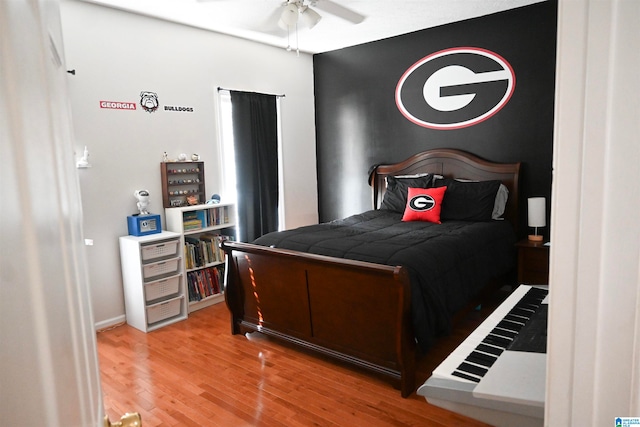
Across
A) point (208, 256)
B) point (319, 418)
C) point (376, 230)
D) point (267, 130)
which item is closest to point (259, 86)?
point (267, 130)

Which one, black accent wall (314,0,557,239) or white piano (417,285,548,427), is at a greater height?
black accent wall (314,0,557,239)

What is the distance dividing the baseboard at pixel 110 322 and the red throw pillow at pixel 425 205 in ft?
8.88

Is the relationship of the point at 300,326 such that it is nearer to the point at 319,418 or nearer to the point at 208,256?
the point at 319,418

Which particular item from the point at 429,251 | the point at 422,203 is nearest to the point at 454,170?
the point at 422,203

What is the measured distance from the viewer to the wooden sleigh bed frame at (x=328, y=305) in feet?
7.98

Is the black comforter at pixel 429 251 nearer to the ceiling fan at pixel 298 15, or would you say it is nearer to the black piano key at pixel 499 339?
the black piano key at pixel 499 339

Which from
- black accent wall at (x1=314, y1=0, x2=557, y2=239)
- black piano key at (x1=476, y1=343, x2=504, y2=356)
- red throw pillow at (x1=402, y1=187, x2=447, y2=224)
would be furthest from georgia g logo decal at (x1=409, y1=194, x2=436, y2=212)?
black piano key at (x1=476, y1=343, x2=504, y2=356)

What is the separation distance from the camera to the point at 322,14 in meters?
3.86

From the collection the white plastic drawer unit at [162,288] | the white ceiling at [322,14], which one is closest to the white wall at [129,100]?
the white ceiling at [322,14]

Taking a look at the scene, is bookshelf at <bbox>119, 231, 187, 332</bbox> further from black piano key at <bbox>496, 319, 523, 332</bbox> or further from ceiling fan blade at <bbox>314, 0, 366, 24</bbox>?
black piano key at <bbox>496, 319, 523, 332</bbox>

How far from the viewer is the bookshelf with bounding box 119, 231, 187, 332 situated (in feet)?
11.7

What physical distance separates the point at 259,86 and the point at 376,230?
230 cm

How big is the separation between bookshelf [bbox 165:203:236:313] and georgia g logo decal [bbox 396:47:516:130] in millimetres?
2277

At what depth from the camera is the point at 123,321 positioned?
377cm
